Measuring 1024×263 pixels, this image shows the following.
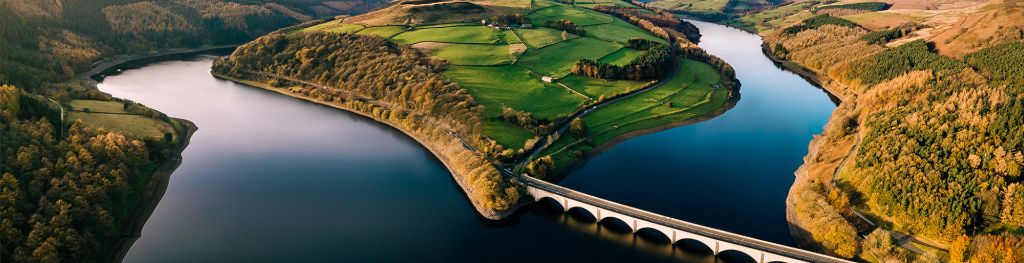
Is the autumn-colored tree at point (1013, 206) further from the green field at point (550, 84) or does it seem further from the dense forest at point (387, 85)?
the dense forest at point (387, 85)

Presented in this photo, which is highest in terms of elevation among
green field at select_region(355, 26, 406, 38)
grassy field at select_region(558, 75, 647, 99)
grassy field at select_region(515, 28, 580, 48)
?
green field at select_region(355, 26, 406, 38)

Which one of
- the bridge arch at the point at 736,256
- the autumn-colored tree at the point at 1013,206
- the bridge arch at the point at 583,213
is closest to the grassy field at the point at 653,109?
the bridge arch at the point at 583,213

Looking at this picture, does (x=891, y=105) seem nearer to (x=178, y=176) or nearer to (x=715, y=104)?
(x=715, y=104)

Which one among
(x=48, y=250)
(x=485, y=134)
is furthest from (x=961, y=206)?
(x=48, y=250)

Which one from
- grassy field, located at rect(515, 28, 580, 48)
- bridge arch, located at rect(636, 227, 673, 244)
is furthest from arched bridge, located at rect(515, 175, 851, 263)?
grassy field, located at rect(515, 28, 580, 48)

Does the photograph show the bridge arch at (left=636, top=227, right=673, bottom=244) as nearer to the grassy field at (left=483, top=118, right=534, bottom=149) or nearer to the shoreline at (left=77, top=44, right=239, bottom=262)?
the grassy field at (left=483, top=118, right=534, bottom=149)

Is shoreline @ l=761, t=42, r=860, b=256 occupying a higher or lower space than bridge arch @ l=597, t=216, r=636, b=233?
lower
